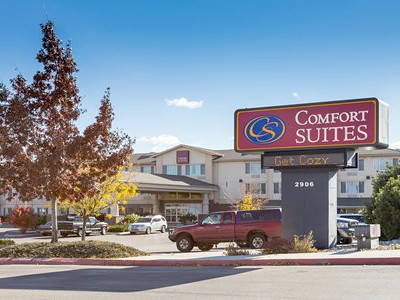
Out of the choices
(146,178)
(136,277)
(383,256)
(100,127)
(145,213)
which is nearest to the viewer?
(136,277)

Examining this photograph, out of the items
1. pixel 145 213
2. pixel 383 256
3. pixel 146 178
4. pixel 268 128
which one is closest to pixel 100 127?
pixel 268 128

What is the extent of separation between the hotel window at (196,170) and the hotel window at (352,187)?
1666 centimetres

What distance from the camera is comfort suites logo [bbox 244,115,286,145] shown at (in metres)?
23.2

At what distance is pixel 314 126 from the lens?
74.2 ft

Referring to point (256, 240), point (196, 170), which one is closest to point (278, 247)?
point (256, 240)

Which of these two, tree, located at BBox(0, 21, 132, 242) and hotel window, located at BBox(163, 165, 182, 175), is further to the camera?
hotel window, located at BBox(163, 165, 182, 175)

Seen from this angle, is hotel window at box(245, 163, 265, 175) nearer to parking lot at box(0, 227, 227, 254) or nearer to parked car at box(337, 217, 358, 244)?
parking lot at box(0, 227, 227, 254)

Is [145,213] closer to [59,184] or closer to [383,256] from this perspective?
[59,184]

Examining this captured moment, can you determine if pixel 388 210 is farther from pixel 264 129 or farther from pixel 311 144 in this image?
pixel 264 129

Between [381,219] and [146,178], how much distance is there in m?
38.3

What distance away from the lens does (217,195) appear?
7512 centimetres

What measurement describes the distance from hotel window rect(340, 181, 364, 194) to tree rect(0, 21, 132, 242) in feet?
160

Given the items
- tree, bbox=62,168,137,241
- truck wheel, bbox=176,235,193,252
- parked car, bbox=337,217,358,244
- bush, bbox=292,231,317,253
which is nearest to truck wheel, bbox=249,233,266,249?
truck wheel, bbox=176,235,193,252

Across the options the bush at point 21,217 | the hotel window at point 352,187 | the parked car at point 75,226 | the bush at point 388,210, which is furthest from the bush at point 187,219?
the bush at point 388,210
